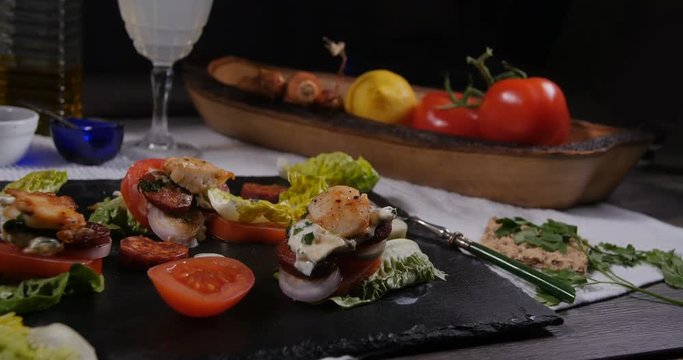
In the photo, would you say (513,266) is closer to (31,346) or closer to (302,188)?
(302,188)

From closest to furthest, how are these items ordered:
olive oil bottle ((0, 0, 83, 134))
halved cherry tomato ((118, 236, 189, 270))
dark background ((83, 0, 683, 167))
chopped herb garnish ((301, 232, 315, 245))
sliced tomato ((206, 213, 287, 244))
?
chopped herb garnish ((301, 232, 315, 245)) → halved cherry tomato ((118, 236, 189, 270)) → sliced tomato ((206, 213, 287, 244)) → olive oil bottle ((0, 0, 83, 134)) → dark background ((83, 0, 683, 167))

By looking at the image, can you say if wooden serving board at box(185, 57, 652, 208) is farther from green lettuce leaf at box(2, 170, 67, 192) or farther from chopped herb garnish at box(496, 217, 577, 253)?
green lettuce leaf at box(2, 170, 67, 192)

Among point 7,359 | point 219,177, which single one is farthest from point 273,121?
point 7,359

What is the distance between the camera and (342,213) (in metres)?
2.02

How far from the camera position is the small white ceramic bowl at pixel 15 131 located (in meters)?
2.94

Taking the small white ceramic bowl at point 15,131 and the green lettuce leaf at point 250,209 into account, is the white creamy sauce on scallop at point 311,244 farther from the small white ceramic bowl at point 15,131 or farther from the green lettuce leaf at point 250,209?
the small white ceramic bowl at point 15,131

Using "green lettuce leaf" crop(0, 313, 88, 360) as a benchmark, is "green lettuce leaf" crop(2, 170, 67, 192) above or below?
below

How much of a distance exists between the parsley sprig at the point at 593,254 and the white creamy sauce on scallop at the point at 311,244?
70 cm

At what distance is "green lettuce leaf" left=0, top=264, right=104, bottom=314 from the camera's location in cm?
176

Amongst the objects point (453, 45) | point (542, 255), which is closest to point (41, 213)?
point (542, 255)

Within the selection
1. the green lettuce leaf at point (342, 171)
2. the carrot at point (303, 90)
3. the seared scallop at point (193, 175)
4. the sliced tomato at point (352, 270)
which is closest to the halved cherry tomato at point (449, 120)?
the carrot at point (303, 90)

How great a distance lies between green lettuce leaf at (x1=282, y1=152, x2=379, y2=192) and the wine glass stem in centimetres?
76

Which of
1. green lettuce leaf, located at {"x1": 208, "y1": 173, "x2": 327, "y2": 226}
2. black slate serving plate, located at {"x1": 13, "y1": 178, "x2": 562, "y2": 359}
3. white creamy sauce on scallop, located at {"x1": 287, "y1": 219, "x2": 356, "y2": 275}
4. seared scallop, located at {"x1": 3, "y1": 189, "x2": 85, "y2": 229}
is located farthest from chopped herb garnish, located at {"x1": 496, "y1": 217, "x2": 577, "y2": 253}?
seared scallop, located at {"x1": 3, "y1": 189, "x2": 85, "y2": 229}

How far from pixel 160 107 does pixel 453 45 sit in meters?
1.63
